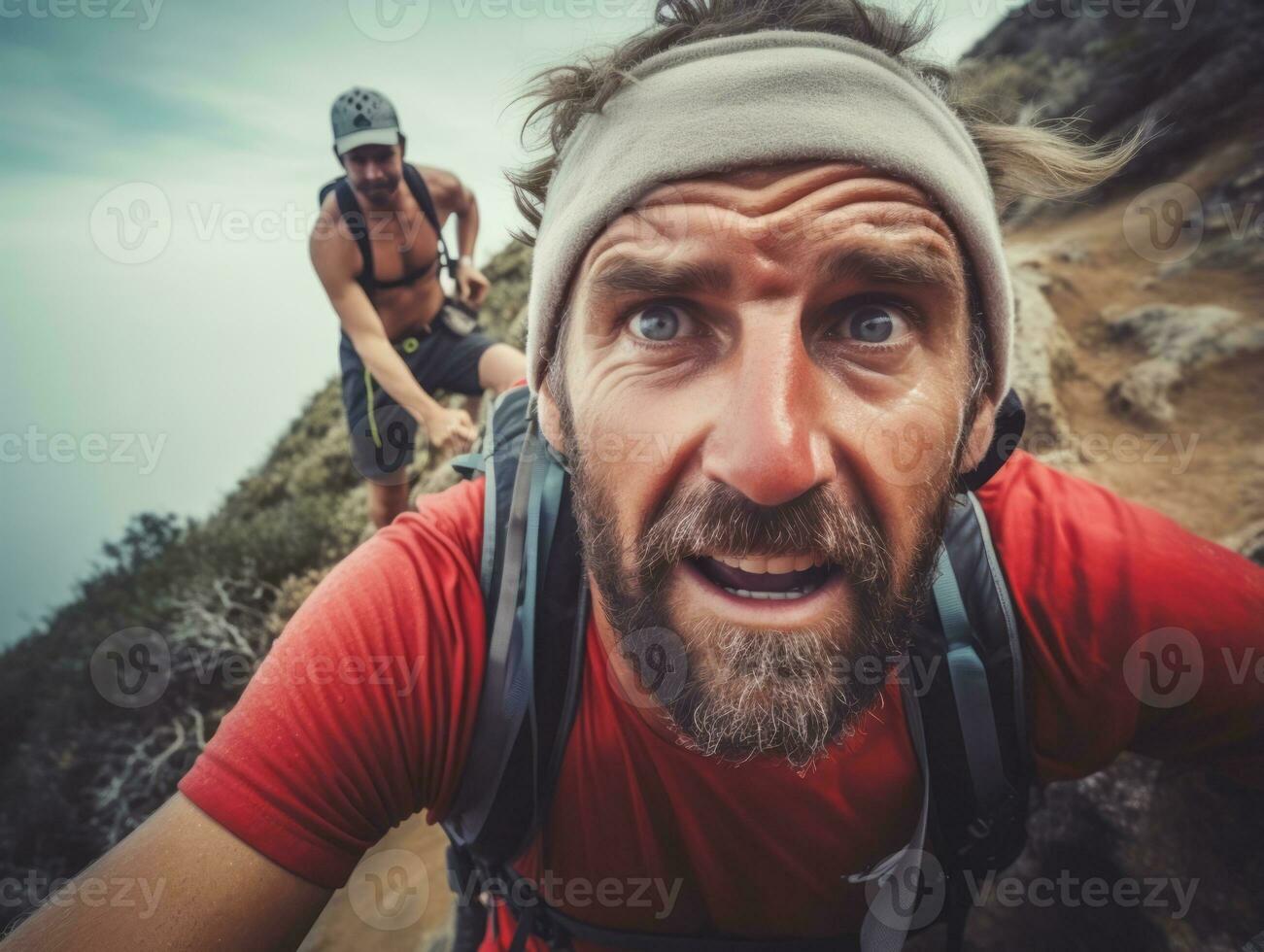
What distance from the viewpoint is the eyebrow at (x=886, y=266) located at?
139 cm

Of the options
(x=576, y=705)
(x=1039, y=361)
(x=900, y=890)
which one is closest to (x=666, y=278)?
(x=576, y=705)

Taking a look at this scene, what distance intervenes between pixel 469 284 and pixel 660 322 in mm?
3941

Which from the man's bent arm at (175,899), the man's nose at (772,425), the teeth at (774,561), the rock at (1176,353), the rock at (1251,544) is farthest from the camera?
the rock at (1176,353)

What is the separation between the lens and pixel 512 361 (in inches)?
177

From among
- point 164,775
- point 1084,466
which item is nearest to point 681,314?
point 1084,466

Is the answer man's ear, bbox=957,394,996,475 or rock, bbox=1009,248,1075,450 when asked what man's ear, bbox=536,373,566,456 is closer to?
man's ear, bbox=957,394,996,475

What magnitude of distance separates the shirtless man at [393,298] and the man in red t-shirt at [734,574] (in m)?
2.21

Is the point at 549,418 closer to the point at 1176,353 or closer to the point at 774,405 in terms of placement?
the point at 774,405

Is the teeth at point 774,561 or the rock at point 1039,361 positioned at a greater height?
the teeth at point 774,561

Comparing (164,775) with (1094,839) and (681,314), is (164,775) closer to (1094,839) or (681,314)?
(681,314)

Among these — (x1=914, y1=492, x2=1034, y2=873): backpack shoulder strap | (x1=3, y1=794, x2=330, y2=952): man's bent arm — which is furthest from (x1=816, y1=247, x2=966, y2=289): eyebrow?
(x1=3, y1=794, x2=330, y2=952): man's bent arm

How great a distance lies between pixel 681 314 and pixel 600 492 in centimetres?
54

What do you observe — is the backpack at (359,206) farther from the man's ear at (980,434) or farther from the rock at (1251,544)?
the rock at (1251,544)

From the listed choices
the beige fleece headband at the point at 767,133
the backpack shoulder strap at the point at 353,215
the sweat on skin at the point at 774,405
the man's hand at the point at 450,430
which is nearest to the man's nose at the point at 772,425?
the sweat on skin at the point at 774,405
